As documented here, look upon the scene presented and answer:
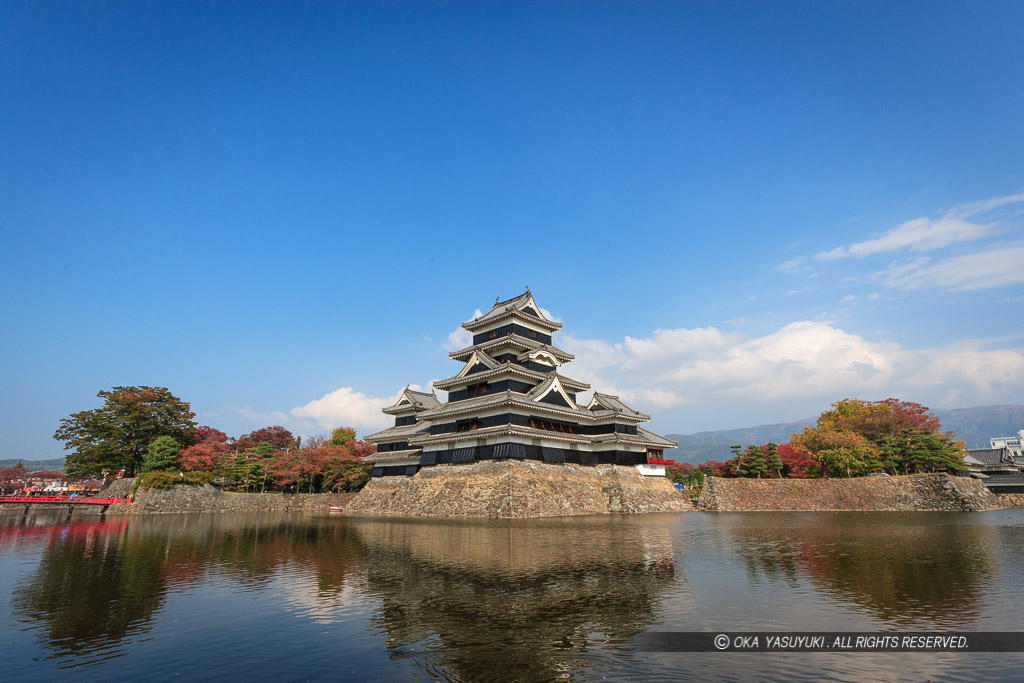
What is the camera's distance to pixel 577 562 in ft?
46.0

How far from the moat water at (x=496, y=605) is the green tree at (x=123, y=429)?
30.5 metres

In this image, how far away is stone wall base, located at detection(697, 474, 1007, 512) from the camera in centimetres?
3203

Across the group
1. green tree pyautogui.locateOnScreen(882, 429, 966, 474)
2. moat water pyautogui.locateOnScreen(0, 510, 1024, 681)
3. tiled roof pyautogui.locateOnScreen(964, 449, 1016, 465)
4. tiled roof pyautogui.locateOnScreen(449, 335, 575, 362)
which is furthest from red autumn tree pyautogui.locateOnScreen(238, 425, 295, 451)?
tiled roof pyautogui.locateOnScreen(964, 449, 1016, 465)

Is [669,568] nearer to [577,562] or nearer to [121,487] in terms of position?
[577,562]

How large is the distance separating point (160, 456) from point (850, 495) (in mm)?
55023

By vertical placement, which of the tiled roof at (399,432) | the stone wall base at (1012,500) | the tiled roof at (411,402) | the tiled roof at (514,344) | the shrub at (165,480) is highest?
the tiled roof at (514,344)

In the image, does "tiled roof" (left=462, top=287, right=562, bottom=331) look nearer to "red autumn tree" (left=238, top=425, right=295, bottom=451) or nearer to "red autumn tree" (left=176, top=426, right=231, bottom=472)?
"red autumn tree" (left=176, top=426, right=231, bottom=472)

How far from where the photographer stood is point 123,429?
147 feet

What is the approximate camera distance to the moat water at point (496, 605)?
6.57 meters

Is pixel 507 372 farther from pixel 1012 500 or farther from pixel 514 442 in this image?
pixel 1012 500

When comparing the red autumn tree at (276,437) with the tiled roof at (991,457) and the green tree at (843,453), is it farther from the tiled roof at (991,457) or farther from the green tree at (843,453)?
the tiled roof at (991,457)

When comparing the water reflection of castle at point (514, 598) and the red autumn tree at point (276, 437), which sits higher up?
the red autumn tree at point (276, 437)

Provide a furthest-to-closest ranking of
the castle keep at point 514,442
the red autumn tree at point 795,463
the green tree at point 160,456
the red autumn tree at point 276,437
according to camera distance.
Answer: the red autumn tree at point 276,437 → the green tree at point 160,456 → the red autumn tree at point 795,463 → the castle keep at point 514,442

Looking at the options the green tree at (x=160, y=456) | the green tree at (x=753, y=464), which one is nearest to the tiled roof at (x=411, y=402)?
the green tree at (x=160, y=456)
